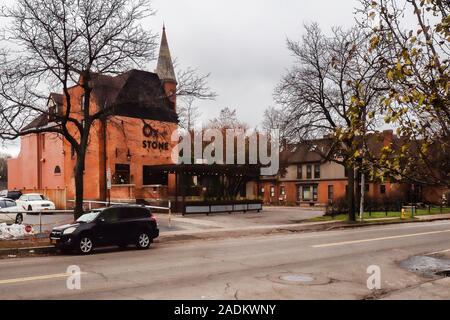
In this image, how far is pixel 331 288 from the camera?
1010cm

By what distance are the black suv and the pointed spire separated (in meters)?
30.8

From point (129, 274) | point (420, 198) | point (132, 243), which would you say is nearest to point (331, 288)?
point (129, 274)

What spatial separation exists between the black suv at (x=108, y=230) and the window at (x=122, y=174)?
2422 cm

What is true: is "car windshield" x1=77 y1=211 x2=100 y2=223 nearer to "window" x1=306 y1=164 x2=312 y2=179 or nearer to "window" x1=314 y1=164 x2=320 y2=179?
"window" x1=314 y1=164 x2=320 y2=179

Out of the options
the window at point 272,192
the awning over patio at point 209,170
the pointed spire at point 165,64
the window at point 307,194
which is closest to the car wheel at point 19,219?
the awning over patio at point 209,170

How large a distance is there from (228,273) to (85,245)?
660cm

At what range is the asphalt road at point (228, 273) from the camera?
9398 millimetres

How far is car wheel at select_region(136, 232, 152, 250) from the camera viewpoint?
1733cm

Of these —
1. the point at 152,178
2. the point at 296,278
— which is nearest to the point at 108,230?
the point at 296,278

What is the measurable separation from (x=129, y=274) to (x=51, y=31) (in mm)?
12223

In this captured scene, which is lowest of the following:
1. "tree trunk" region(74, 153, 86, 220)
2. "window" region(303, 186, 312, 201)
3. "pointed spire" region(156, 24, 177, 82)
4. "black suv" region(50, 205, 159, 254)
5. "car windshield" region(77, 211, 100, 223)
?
"window" region(303, 186, 312, 201)

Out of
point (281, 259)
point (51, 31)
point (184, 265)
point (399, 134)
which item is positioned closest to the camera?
point (399, 134)

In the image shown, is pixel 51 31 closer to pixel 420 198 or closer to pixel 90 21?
pixel 90 21

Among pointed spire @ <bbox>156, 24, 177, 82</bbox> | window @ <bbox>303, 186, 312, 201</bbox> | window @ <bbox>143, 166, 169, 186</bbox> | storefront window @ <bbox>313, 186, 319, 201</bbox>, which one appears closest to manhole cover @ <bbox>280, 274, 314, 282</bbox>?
window @ <bbox>143, 166, 169, 186</bbox>
